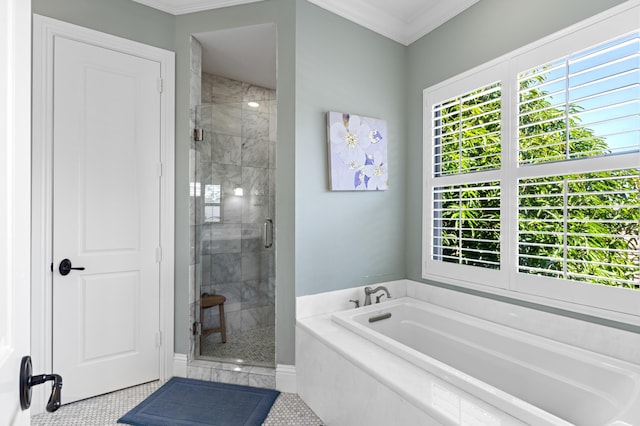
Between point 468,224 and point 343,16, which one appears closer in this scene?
point 468,224

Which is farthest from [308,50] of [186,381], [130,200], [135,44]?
[186,381]

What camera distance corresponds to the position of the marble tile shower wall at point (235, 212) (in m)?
2.63

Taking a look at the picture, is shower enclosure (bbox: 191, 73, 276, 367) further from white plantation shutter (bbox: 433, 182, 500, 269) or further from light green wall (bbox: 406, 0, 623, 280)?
white plantation shutter (bbox: 433, 182, 500, 269)

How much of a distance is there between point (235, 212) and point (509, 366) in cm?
208

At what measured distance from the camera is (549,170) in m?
1.94

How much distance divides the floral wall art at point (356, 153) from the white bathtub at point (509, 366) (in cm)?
93

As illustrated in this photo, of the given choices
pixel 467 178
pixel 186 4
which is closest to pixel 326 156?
pixel 467 178

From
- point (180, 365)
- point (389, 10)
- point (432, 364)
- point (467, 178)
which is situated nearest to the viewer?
point (432, 364)

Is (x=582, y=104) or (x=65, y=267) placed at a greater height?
(x=582, y=104)

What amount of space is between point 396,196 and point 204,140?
5.24ft

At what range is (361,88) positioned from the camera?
268cm

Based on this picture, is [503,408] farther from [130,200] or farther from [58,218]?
[58,218]

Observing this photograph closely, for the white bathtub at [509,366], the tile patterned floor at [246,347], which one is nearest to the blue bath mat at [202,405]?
the tile patterned floor at [246,347]

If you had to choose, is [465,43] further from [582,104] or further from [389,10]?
[582,104]
